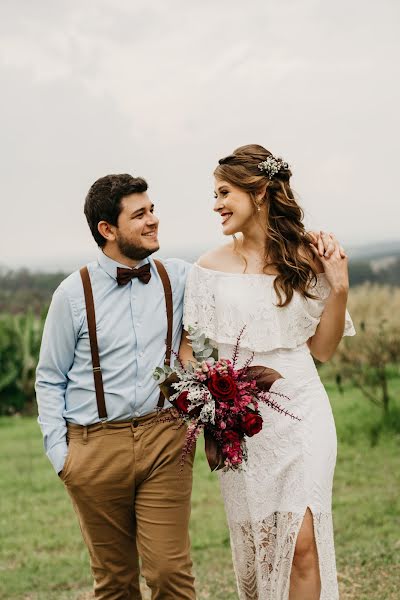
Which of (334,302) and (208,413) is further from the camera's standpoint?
(334,302)

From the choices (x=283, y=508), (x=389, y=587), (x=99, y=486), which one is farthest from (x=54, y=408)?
(x=389, y=587)

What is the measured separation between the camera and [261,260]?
4.60m

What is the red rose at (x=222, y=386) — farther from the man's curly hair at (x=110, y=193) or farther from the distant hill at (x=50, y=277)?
the distant hill at (x=50, y=277)

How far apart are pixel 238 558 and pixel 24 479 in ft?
21.6

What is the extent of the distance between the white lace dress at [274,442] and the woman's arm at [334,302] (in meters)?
0.05

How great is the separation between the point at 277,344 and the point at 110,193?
1.08 m

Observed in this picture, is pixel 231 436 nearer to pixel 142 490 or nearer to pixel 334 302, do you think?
pixel 142 490

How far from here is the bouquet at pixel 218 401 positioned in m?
3.96

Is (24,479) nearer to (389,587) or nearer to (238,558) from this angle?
(389,587)

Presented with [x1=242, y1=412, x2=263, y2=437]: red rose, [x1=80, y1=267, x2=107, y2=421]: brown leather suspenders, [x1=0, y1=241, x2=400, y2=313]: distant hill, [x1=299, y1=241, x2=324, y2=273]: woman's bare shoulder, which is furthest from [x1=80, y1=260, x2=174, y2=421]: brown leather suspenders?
[x1=0, y1=241, x2=400, y2=313]: distant hill

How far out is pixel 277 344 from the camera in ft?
14.5

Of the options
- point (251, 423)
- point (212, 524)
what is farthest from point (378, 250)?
point (251, 423)

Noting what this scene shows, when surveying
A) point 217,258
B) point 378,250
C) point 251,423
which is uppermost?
point 217,258

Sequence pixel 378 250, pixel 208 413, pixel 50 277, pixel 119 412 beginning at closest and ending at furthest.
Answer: pixel 208 413, pixel 119 412, pixel 378 250, pixel 50 277
